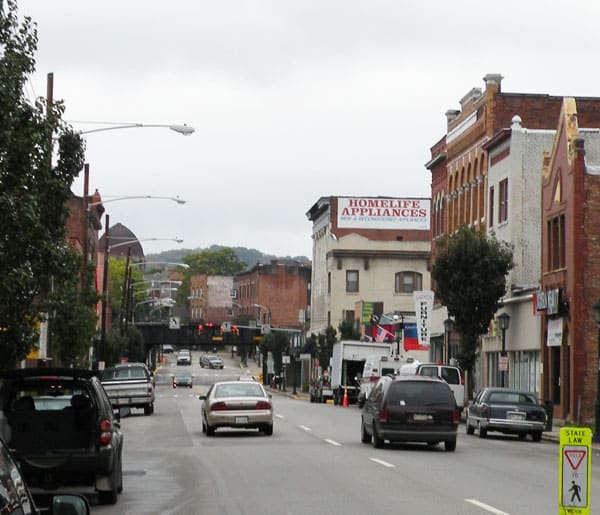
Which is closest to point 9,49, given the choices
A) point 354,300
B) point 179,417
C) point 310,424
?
point 310,424

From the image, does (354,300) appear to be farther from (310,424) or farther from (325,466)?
(325,466)

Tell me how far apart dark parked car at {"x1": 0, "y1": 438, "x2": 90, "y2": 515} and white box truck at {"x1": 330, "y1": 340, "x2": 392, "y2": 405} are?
206 feet

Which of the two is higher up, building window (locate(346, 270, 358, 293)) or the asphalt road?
building window (locate(346, 270, 358, 293))

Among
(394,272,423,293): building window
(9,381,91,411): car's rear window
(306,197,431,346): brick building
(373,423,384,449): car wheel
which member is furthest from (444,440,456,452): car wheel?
(394,272,423,293): building window

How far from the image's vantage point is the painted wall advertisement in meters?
108

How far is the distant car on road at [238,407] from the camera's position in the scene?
112 feet

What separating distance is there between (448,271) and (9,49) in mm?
34542

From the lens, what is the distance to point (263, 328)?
4818 inches

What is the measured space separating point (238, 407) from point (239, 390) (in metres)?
0.63

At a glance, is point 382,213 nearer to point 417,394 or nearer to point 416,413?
point 417,394

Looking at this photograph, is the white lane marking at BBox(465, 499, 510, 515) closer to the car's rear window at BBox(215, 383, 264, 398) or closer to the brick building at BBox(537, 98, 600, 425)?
the car's rear window at BBox(215, 383, 264, 398)

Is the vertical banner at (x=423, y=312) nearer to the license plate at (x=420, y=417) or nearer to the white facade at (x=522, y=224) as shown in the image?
the white facade at (x=522, y=224)

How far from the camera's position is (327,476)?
2181cm

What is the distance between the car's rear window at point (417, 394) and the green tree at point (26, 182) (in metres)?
8.84
